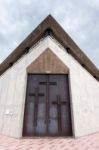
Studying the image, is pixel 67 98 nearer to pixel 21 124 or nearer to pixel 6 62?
pixel 21 124

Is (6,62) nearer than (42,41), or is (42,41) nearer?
(42,41)

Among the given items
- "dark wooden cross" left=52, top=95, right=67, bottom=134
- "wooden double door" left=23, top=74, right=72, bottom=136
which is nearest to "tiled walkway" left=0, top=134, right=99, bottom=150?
"wooden double door" left=23, top=74, right=72, bottom=136

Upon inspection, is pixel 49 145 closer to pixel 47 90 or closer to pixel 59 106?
pixel 59 106

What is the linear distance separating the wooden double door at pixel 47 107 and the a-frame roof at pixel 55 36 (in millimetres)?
1339

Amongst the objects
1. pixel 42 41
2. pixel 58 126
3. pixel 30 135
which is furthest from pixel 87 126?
pixel 42 41

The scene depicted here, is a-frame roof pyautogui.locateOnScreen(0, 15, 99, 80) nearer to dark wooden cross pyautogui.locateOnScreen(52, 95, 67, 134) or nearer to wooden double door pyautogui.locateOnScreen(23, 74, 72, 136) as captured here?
wooden double door pyautogui.locateOnScreen(23, 74, 72, 136)

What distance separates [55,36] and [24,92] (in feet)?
10.5

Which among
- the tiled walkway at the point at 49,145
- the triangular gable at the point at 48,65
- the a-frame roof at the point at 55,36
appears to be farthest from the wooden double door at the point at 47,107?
the a-frame roof at the point at 55,36

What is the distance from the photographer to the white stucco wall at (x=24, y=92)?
6.18m

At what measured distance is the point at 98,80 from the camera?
8.89 m

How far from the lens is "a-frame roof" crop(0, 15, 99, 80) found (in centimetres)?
696

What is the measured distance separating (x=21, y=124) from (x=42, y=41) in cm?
396

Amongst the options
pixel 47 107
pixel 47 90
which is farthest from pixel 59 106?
pixel 47 90

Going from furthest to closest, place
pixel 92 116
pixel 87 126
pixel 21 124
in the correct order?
1. pixel 92 116
2. pixel 87 126
3. pixel 21 124
